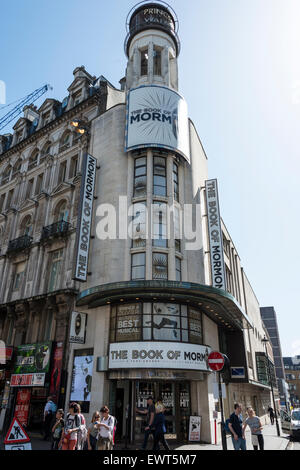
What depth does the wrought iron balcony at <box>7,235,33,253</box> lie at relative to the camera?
27188 mm

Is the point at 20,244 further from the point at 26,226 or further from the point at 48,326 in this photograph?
the point at 48,326

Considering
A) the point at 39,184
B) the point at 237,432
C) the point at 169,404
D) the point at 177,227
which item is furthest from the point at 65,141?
the point at 237,432

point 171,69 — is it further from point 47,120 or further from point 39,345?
point 39,345

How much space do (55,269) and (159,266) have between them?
29.5ft

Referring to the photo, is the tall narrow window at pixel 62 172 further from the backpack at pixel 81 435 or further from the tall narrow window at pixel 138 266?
the backpack at pixel 81 435

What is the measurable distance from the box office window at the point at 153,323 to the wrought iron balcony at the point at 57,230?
8.18 m

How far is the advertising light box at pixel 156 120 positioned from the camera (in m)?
23.3

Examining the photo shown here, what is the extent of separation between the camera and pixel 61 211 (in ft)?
89.4

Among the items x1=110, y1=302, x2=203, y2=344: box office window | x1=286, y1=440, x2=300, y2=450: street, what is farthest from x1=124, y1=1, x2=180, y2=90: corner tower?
x1=286, y1=440, x2=300, y2=450: street

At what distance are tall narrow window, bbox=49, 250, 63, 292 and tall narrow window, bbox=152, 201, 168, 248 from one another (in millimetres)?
8113

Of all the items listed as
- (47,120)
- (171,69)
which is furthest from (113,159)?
(47,120)

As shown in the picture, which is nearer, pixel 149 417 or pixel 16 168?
pixel 149 417

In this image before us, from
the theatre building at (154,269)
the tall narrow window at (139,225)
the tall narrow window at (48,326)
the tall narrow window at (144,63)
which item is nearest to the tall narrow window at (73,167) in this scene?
the theatre building at (154,269)
